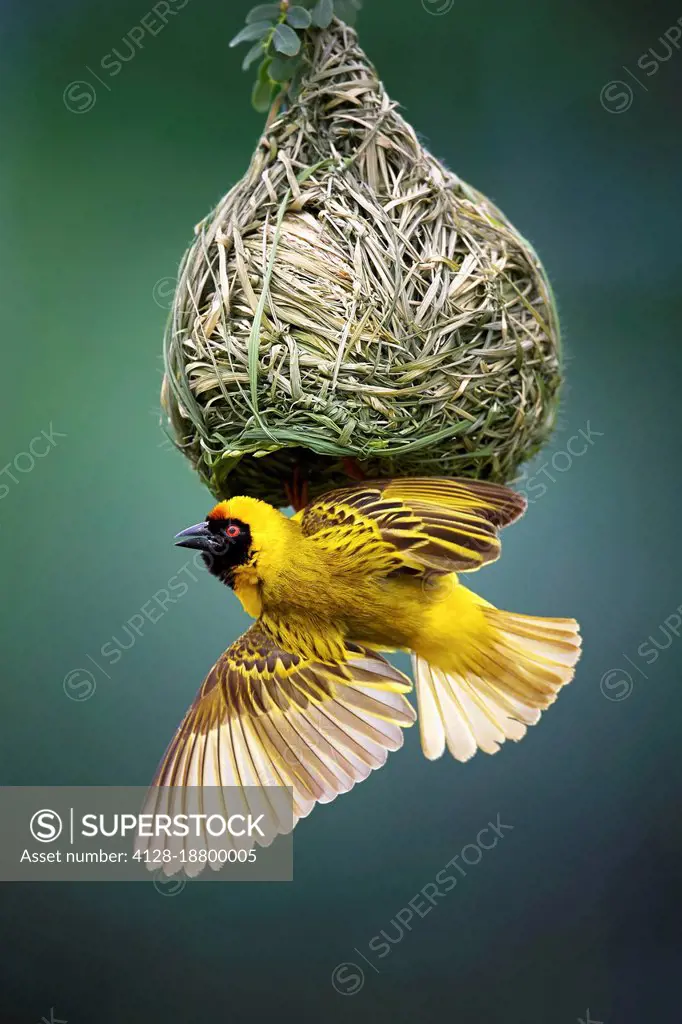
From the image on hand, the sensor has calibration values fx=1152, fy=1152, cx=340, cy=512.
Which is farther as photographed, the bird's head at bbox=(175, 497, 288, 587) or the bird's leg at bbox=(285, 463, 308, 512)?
the bird's leg at bbox=(285, 463, 308, 512)

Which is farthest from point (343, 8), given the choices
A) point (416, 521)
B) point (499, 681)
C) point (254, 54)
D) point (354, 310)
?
point (499, 681)

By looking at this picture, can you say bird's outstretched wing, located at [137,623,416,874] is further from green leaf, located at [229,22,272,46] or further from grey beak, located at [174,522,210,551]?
green leaf, located at [229,22,272,46]

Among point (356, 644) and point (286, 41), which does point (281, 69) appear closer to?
point (286, 41)

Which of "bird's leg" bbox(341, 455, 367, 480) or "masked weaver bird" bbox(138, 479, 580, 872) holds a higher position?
"bird's leg" bbox(341, 455, 367, 480)

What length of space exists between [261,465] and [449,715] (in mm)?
573

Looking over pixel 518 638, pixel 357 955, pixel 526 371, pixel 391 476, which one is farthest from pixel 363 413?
pixel 357 955

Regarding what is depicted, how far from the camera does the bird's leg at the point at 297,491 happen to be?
2.04 metres

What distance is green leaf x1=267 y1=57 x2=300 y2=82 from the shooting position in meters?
1.92

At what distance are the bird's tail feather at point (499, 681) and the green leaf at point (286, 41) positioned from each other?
1.00m

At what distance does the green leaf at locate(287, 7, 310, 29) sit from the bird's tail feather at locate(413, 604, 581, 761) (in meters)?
1.04

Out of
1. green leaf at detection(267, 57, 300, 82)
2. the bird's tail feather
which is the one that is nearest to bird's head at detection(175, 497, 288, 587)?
the bird's tail feather

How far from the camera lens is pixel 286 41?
1.86 metres

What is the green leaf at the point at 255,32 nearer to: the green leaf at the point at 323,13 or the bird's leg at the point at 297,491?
the green leaf at the point at 323,13

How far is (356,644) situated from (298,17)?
1046mm
